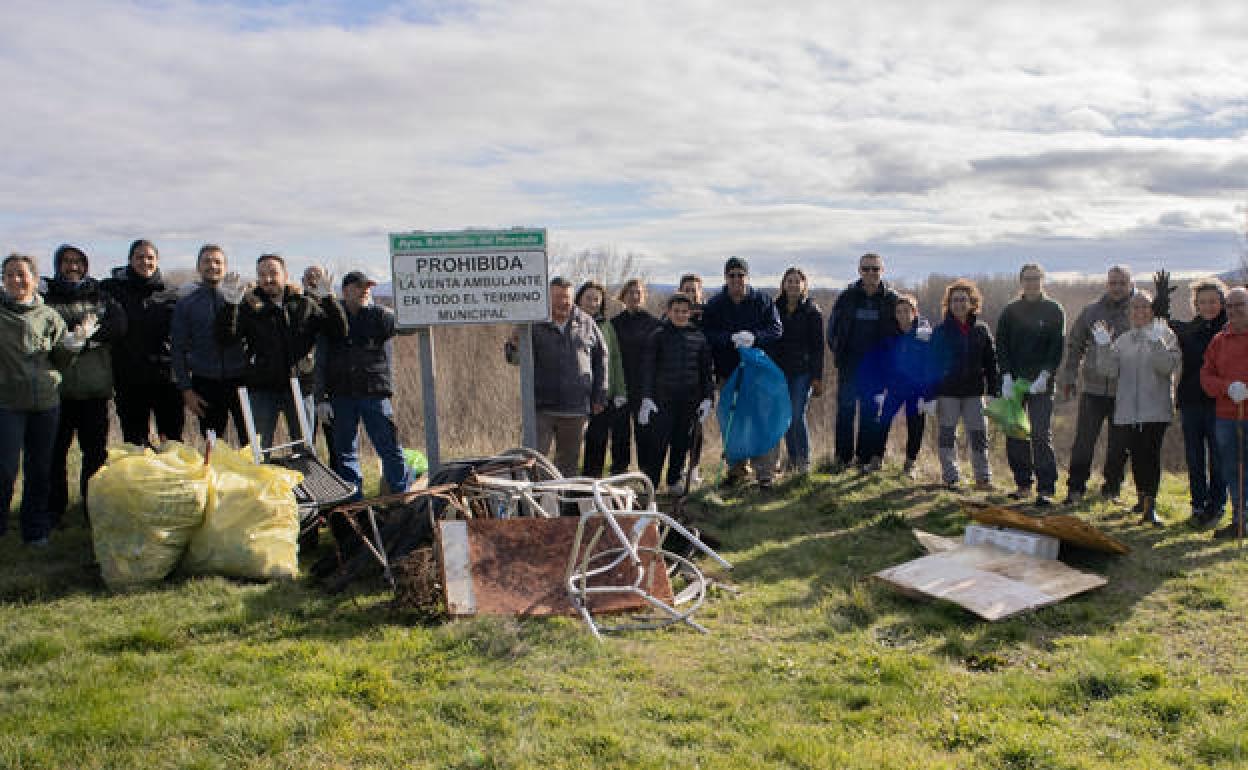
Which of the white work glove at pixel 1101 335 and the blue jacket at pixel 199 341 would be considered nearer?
the blue jacket at pixel 199 341

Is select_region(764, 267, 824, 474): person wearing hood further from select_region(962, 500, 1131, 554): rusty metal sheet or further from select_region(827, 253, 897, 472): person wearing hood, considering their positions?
select_region(962, 500, 1131, 554): rusty metal sheet

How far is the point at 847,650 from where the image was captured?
178 inches

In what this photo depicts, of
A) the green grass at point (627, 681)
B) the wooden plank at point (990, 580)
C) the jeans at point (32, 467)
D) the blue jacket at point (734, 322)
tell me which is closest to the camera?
the green grass at point (627, 681)

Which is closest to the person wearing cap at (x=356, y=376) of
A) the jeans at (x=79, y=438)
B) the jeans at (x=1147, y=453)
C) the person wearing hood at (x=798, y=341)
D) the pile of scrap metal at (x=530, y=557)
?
the pile of scrap metal at (x=530, y=557)

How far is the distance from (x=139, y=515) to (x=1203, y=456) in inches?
290

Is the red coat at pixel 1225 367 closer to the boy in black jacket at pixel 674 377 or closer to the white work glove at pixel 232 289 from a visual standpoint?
the boy in black jacket at pixel 674 377

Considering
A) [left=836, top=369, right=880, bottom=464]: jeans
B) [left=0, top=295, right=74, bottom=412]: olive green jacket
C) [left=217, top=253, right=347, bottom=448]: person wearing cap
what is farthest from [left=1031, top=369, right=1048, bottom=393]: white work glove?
[left=0, top=295, right=74, bottom=412]: olive green jacket

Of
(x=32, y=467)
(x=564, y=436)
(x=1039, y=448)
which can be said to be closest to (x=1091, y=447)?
(x=1039, y=448)

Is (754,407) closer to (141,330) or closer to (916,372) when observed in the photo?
(916,372)

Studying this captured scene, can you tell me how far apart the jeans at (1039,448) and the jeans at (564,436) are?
11.7 feet

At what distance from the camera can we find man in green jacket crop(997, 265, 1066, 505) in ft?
24.3

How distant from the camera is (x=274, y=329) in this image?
6578 mm

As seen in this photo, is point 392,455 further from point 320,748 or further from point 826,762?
point 826,762

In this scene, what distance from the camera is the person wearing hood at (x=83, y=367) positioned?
6293mm
